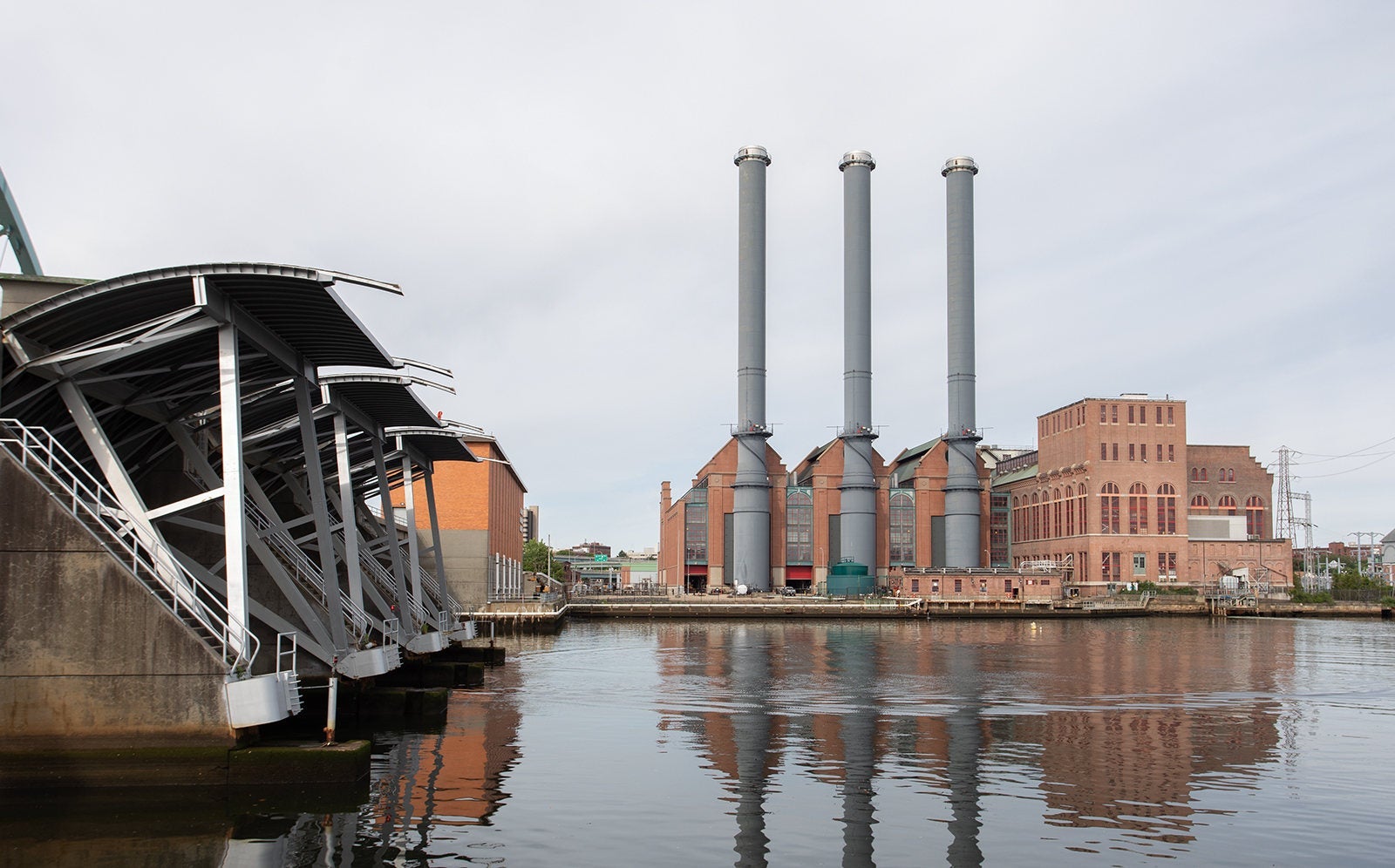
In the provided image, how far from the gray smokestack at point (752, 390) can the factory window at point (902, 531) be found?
15.6m

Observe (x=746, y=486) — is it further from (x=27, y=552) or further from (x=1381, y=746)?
(x=27, y=552)

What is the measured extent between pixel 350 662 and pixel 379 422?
34.5ft

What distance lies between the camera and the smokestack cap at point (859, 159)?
121062 mm

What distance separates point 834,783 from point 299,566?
14.9m

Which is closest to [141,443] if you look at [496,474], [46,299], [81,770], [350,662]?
[350,662]

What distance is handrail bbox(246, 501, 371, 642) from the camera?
1079 inches

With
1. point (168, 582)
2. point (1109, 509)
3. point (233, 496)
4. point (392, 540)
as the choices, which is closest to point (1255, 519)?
point (1109, 509)

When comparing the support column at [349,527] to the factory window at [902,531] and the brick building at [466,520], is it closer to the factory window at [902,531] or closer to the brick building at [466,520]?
the brick building at [466,520]

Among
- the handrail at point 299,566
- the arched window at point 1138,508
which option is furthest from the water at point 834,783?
the arched window at point 1138,508

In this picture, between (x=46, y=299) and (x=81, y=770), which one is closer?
(x=81, y=770)

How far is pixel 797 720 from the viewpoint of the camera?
30.6 metres

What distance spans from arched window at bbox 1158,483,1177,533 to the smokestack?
21.9 metres

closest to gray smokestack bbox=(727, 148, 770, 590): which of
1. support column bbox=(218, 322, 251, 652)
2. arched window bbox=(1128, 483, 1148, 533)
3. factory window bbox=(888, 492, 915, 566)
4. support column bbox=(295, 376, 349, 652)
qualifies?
factory window bbox=(888, 492, 915, 566)

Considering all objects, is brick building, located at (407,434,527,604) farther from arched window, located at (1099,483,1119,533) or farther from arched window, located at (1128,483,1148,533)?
arched window, located at (1128,483,1148,533)
